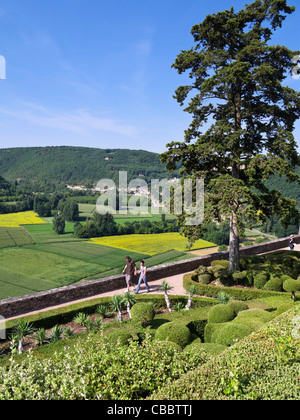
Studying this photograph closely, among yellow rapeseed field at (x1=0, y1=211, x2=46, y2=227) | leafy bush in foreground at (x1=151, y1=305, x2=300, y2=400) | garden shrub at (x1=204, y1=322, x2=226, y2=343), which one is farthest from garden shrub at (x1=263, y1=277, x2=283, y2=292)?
yellow rapeseed field at (x1=0, y1=211, x2=46, y2=227)

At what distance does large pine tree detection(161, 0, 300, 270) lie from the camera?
1296 centimetres

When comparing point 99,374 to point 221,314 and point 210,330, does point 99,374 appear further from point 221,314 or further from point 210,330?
point 221,314

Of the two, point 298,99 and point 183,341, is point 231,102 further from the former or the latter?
point 183,341

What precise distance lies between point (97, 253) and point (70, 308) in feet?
118

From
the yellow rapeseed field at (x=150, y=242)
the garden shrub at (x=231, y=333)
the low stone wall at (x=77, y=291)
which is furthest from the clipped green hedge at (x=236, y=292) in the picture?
the yellow rapeseed field at (x=150, y=242)

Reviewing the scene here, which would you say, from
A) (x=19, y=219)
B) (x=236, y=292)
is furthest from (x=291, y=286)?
(x=19, y=219)

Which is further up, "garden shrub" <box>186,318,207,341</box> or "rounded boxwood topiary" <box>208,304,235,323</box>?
"rounded boxwood topiary" <box>208,304,235,323</box>

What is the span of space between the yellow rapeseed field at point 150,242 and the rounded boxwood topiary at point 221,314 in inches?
1456

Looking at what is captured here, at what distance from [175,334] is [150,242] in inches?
1766

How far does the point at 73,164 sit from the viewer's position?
15138cm

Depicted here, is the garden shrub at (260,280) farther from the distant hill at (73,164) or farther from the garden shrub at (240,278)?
the distant hill at (73,164)

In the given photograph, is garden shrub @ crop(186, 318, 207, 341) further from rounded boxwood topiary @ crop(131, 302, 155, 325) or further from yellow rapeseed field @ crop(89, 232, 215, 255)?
yellow rapeseed field @ crop(89, 232, 215, 255)

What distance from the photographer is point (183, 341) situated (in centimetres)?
696

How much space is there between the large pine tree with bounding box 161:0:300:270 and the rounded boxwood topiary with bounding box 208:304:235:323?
16.3 feet
